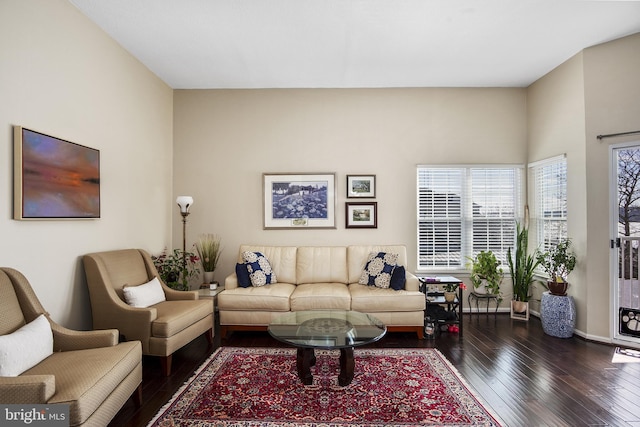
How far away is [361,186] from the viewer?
4.69 m

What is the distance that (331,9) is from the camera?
2.91 metres

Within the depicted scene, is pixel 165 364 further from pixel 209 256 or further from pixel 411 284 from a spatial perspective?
pixel 411 284

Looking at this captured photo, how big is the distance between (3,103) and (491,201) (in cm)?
529

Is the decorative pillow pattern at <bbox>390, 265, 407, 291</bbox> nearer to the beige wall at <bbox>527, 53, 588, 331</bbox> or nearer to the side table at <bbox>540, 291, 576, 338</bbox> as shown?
the side table at <bbox>540, 291, 576, 338</bbox>

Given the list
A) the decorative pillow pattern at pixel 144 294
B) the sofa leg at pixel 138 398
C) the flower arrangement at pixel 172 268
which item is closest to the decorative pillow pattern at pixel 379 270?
the flower arrangement at pixel 172 268

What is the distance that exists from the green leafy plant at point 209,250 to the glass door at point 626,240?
466cm

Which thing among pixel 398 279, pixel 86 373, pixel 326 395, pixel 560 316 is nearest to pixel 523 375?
pixel 560 316

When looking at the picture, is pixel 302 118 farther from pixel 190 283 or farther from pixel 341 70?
pixel 190 283

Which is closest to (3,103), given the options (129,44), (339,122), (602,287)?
(129,44)

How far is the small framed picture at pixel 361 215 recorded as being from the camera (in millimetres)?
4676

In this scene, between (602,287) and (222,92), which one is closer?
(602,287)

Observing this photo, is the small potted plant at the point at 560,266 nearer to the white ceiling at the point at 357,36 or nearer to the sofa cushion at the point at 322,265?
the white ceiling at the point at 357,36

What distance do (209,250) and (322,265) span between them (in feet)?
5.05

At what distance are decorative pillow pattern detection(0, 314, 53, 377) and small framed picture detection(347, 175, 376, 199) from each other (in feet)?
11.6
